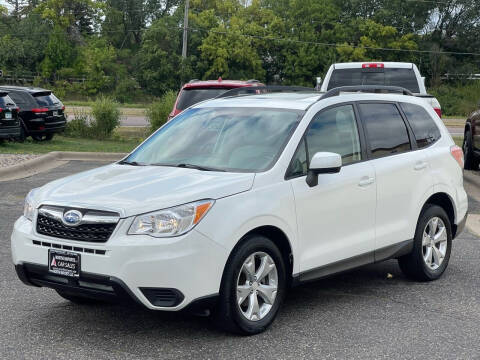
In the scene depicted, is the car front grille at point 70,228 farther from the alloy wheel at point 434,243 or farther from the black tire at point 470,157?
the black tire at point 470,157

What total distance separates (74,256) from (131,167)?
4.00ft

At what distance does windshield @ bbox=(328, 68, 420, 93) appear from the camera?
13375 mm

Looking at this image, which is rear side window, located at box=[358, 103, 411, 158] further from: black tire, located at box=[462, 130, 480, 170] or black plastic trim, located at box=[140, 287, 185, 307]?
black tire, located at box=[462, 130, 480, 170]

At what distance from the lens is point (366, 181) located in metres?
6.33

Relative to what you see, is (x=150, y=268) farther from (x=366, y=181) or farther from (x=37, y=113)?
(x=37, y=113)

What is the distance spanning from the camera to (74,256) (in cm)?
505

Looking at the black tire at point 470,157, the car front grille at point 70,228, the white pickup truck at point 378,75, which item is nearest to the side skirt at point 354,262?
the car front grille at point 70,228

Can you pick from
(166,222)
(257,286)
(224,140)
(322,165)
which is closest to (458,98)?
(224,140)

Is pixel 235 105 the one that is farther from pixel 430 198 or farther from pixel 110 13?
pixel 110 13

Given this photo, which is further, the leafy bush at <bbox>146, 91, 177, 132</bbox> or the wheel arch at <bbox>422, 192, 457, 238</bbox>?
the leafy bush at <bbox>146, 91, 177, 132</bbox>

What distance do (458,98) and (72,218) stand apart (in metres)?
55.3

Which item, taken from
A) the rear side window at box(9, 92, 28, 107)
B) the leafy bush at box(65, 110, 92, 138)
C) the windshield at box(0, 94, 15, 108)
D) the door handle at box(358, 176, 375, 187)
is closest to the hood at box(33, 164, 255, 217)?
the door handle at box(358, 176, 375, 187)

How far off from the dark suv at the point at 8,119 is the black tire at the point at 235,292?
1447cm

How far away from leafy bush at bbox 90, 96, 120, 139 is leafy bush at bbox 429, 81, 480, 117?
115 feet
